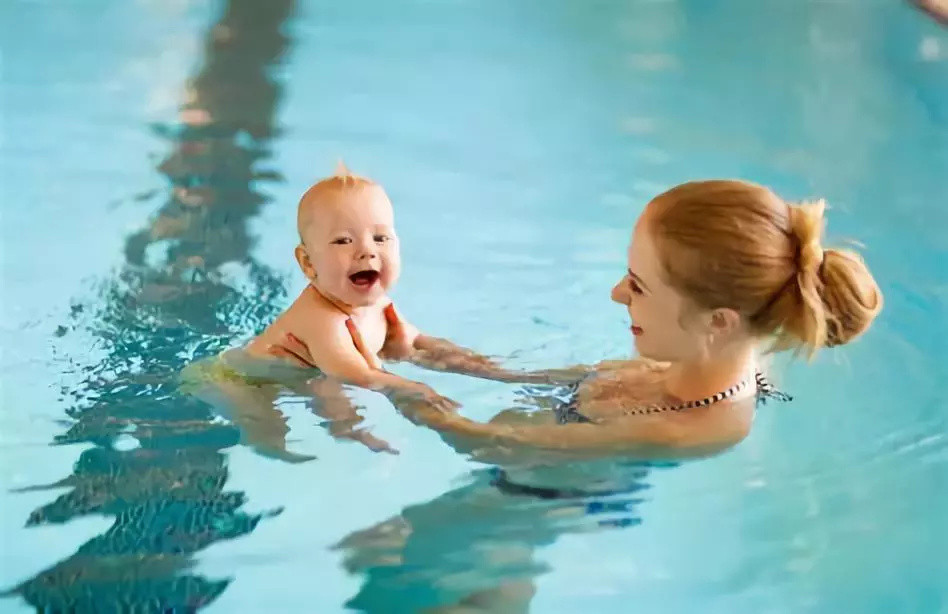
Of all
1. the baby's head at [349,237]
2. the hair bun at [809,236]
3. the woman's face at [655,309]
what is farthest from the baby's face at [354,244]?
the hair bun at [809,236]

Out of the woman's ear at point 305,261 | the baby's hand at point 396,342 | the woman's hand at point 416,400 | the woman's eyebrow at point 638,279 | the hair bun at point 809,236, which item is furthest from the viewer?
the baby's hand at point 396,342

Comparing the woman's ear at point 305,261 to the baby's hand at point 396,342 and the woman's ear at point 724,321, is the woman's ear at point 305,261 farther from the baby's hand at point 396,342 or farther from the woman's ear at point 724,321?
the woman's ear at point 724,321

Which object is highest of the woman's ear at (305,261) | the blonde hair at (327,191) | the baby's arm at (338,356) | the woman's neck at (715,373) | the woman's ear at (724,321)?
the blonde hair at (327,191)

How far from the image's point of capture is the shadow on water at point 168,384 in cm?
139

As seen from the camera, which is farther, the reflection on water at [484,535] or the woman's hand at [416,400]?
the woman's hand at [416,400]

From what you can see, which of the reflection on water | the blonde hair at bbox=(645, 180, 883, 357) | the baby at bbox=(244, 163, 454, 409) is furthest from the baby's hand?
the blonde hair at bbox=(645, 180, 883, 357)

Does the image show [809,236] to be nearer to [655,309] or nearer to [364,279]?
[655,309]

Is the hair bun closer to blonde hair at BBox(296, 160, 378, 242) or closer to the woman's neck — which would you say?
the woman's neck

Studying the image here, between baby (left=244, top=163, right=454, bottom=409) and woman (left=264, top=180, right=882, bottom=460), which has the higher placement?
baby (left=244, top=163, right=454, bottom=409)

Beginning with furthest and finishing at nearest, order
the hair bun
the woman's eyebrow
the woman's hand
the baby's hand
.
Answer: the baby's hand
the woman's hand
the woman's eyebrow
the hair bun

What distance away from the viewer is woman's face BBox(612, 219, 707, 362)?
1401 millimetres

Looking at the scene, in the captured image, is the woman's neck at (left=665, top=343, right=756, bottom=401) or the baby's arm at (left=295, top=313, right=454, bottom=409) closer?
the woman's neck at (left=665, top=343, right=756, bottom=401)

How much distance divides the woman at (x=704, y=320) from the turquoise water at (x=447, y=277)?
2.7 inches

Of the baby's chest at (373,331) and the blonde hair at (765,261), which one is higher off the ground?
the baby's chest at (373,331)
